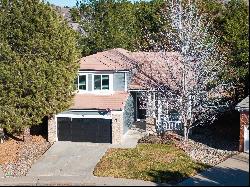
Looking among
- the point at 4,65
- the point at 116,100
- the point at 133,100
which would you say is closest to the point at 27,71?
the point at 4,65

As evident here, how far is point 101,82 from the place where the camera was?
32.5m

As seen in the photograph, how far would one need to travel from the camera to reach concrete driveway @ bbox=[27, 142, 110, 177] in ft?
86.4

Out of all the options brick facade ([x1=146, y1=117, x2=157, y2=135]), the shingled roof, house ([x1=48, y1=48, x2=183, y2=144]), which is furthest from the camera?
brick facade ([x1=146, y1=117, x2=157, y2=135])

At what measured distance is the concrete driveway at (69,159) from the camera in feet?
86.4

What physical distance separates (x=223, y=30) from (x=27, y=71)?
656 inches

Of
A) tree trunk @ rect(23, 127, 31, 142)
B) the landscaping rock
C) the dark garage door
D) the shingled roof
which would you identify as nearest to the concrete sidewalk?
the landscaping rock

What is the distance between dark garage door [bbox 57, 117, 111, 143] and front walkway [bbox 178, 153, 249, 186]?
8155 mm

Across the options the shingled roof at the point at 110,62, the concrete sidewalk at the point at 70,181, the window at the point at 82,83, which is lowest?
the concrete sidewalk at the point at 70,181

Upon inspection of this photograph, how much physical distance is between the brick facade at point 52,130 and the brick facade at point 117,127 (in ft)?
12.6

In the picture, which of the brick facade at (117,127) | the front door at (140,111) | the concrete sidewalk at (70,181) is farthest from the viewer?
the front door at (140,111)

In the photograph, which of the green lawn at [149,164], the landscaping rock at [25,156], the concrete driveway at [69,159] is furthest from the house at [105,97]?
the green lawn at [149,164]

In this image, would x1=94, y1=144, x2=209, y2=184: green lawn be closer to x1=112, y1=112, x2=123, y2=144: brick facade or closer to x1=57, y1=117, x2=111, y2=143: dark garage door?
x1=112, y1=112, x2=123, y2=144: brick facade

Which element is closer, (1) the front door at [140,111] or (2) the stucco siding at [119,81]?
(2) the stucco siding at [119,81]

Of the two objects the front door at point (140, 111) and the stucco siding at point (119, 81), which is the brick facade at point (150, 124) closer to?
the front door at point (140, 111)
